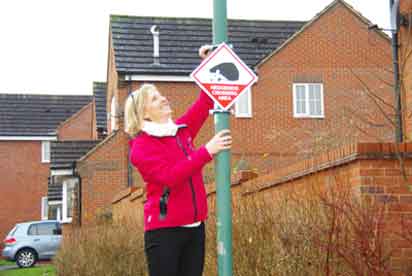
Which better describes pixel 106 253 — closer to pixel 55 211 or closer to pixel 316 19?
pixel 316 19

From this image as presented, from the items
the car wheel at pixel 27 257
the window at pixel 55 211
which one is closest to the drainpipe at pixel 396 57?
the car wheel at pixel 27 257

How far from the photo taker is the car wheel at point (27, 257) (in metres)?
28.8

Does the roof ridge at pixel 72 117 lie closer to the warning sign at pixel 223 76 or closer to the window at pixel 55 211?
the window at pixel 55 211

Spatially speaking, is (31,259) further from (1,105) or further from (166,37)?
(1,105)

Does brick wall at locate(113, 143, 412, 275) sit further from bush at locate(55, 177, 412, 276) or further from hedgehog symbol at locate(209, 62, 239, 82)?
hedgehog symbol at locate(209, 62, 239, 82)

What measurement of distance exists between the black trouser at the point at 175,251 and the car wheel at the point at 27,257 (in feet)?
82.6

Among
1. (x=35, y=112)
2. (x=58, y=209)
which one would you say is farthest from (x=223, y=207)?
(x=35, y=112)

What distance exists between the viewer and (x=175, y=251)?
4.64 metres

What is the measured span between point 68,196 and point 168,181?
82.5ft

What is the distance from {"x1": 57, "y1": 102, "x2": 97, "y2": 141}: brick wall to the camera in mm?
45594

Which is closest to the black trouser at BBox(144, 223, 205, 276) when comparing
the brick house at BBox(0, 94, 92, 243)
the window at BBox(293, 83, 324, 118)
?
the window at BBox(293, 83, 324, 118)

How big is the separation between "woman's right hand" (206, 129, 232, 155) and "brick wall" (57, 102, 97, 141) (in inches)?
1618

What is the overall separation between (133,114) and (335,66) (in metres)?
21.6

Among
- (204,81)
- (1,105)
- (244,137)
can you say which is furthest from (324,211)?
(1,105)
